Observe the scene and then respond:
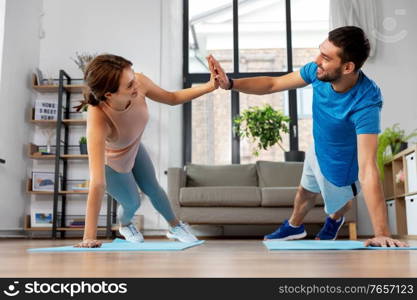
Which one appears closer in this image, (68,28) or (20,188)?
(20,188)

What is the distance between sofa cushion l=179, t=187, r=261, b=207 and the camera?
12.8ft

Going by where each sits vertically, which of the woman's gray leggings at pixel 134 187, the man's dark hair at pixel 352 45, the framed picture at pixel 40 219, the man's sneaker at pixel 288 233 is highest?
the man's dark hair at pixel 352 45

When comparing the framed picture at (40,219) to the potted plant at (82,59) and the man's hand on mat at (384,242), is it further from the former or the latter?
the man's hand on mat at (384,242)

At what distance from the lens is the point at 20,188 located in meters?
4.73

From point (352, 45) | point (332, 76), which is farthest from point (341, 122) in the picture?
point (352, 45)

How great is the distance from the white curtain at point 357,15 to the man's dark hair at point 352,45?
3.50 m

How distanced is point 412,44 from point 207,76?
2.40m

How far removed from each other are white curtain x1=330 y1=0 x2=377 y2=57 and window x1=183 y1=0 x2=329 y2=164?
0.38 metres

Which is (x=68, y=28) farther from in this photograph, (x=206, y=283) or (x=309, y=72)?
(x=206, y=283)

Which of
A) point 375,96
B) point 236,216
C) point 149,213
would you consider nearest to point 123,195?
point 375,96

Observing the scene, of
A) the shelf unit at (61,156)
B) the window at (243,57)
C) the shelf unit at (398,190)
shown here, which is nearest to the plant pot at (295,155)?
the window at (243,57)

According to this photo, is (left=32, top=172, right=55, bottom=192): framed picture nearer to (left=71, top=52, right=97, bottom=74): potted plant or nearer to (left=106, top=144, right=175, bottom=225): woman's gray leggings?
(left=71, top=52, right=97, bottom=74): potted plant

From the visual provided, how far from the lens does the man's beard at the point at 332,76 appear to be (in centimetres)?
185

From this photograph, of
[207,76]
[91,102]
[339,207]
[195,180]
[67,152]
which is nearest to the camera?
[91,102]
